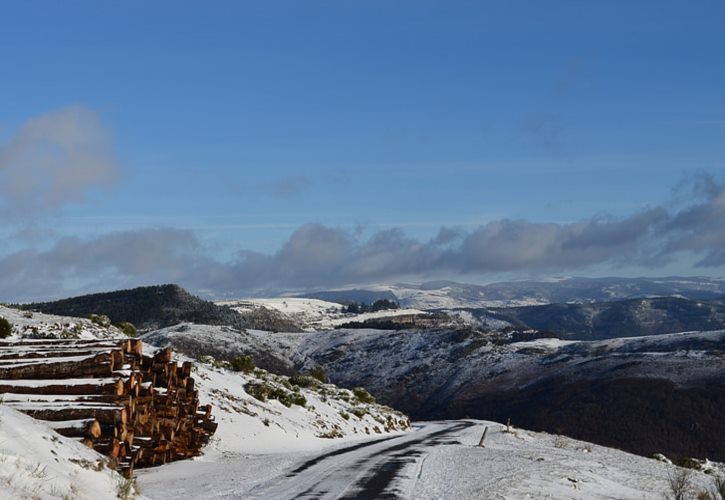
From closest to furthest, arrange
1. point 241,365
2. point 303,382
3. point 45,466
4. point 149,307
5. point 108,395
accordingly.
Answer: point 45,466, point 108,395, point 241,365, point 303,382, point 149,307

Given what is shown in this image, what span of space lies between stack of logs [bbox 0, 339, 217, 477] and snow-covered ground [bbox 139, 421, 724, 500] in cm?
93

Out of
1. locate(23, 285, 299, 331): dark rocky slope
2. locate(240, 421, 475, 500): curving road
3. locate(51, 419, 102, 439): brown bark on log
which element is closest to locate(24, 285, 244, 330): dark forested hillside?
locate(23, 285, 299, 331): dark rocky slope

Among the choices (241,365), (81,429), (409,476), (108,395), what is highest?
(108,395)

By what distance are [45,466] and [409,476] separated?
11.5m

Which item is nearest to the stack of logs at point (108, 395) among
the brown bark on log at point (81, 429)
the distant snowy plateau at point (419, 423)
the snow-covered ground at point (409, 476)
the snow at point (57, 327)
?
the brown bark on log at point (81, 429)

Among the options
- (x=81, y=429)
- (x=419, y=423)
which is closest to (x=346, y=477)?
(x=81, y=429)

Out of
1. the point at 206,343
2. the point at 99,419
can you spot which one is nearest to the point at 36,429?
the point at 99,419

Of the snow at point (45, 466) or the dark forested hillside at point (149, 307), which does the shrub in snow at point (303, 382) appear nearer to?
the snow at point (45, 466)

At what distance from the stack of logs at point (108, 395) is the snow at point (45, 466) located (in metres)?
2.25

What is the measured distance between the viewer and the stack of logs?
744 inches

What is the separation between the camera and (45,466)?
12422 mm

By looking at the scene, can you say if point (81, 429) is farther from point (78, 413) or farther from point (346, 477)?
point (346, 477)

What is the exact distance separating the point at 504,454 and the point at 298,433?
11.6 meters

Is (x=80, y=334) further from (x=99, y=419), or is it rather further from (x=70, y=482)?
(x=70, y=482)
